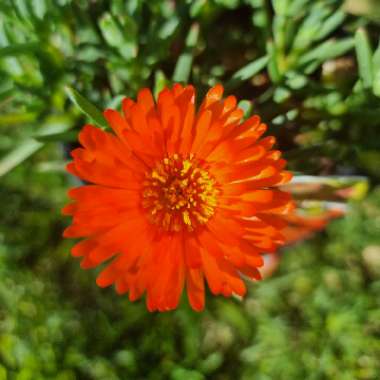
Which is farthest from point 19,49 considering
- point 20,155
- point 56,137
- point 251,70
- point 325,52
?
point 325,52

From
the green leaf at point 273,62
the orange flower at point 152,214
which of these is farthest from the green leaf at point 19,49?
the green leaf at point 273,62

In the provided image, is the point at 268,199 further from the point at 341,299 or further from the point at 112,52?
the point at 341,299

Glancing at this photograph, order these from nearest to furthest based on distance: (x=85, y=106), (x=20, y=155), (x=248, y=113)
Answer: (x=85, y=106) → (x=248, y=113) → (x=20, y=155)

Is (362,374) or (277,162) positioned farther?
(362,374)

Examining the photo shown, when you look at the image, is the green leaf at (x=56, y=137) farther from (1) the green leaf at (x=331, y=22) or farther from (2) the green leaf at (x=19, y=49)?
(1) the green leaf at (x=331, y=22)

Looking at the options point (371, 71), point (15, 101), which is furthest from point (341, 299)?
point (15, 101)

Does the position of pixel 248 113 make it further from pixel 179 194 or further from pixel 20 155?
pixel 20 155
